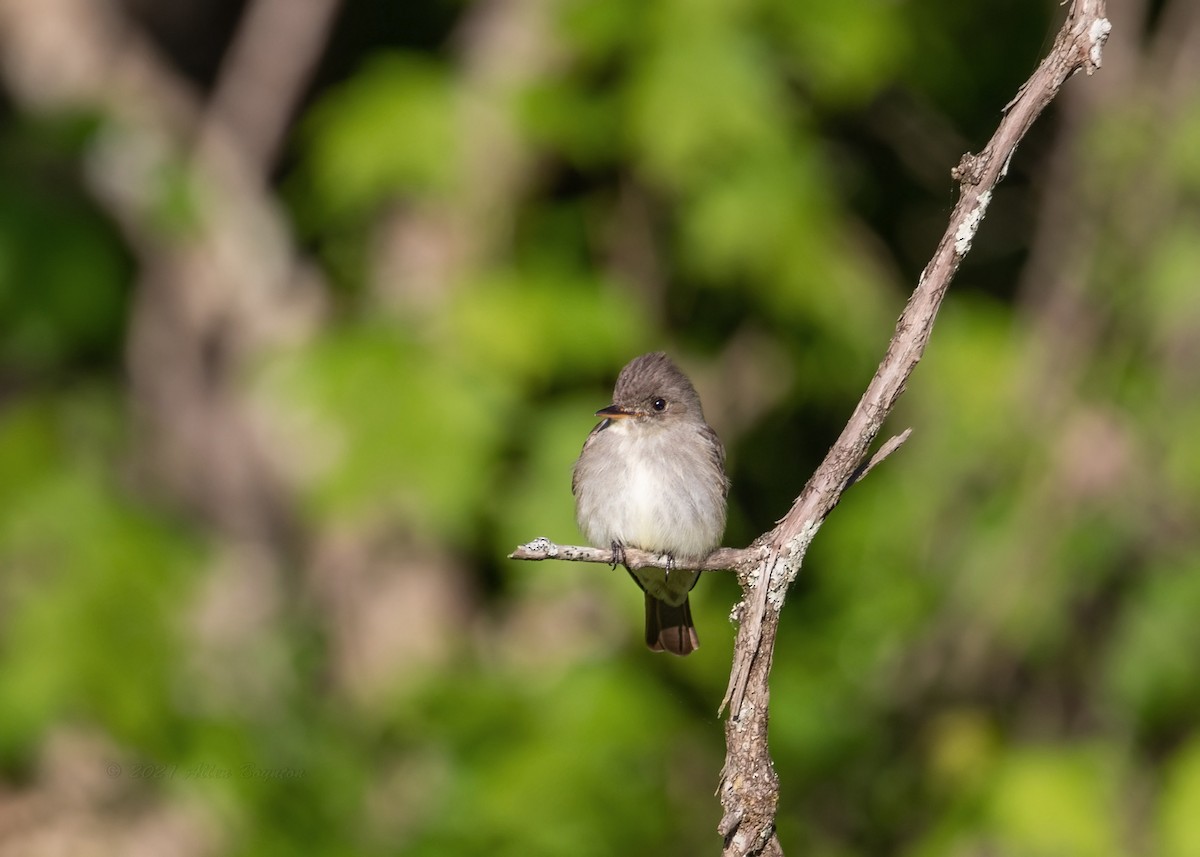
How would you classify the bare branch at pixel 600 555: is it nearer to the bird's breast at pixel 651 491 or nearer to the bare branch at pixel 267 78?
the bird's breast at pixel 651 491

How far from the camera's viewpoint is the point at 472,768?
5922mm

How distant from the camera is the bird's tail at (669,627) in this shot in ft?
15.4

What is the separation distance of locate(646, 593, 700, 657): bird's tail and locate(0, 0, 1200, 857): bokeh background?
2.77 ft

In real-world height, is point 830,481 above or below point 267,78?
below

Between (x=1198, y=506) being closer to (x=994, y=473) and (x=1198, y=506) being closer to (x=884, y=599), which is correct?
(x=994, y=473)

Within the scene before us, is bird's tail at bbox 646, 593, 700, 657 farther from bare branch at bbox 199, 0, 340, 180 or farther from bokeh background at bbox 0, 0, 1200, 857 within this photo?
bare branch at bbox 199, 0, 340, 180

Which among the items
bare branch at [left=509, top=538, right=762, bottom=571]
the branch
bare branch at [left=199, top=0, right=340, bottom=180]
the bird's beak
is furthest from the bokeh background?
the branch

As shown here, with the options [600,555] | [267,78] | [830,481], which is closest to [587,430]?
[600,555]

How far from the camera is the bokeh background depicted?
556 centimetres

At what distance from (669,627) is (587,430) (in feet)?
3.45

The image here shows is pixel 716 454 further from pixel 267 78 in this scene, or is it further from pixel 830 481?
pixel 267 78

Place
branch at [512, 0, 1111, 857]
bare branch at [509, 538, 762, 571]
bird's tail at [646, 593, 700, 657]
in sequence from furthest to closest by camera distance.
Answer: bird's tail at [646, 593, 700, 657] < bare branch at [509, 538, 762, 571] < branch at [512, 0, 1111, 857]

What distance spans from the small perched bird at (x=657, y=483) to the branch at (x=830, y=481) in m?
1.59

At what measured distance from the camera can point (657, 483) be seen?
14.6 feet
